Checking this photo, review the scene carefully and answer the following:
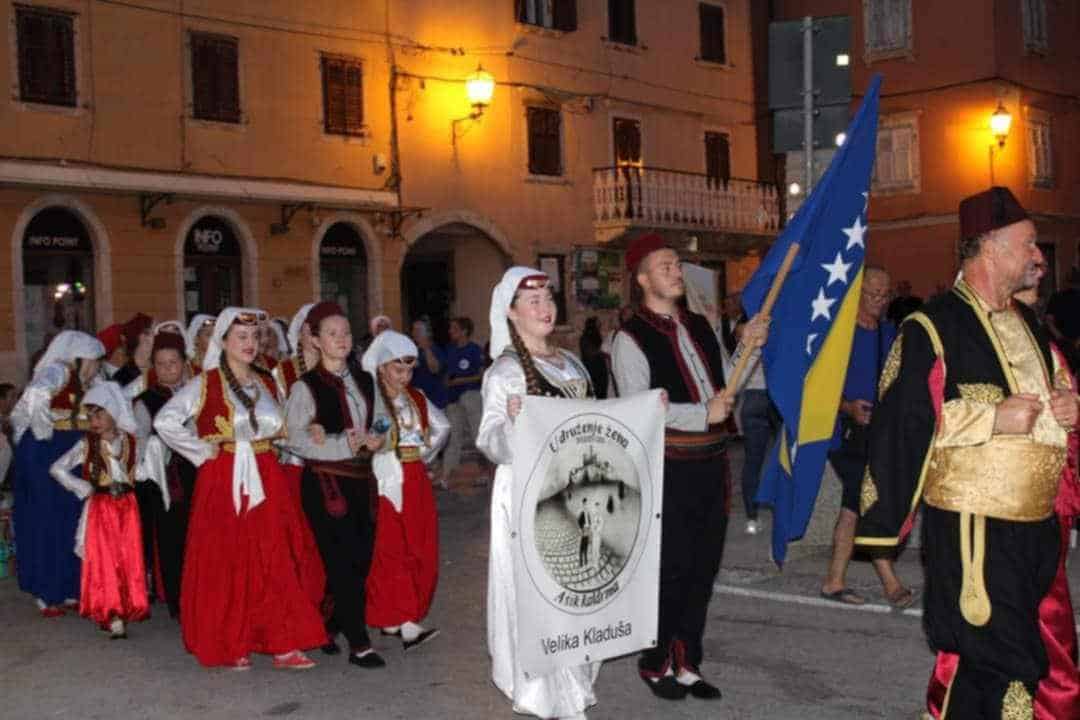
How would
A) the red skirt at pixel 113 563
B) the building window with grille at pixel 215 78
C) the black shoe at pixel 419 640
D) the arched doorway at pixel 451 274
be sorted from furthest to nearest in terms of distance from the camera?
1. the arched doorway at pixel 451 274
2. the building window with grille at pixel 215 78
3. the red skirt at pixel 113 563
4. the black shoe at pixel 419 640

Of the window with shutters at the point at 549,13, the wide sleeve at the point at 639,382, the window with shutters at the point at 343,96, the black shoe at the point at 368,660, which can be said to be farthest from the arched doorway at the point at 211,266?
the wide sleeve at the point at 639,382

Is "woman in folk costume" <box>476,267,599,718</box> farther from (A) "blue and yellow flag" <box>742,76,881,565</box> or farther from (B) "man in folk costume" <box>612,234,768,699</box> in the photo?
(A) "blue and yellow flag" <box>742,76,881,565</box>

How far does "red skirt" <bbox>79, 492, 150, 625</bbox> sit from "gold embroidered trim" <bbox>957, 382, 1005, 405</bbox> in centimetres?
579

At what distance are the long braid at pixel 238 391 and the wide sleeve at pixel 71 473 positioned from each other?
161 cm

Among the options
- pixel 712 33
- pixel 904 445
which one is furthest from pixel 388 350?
pixel 712 33

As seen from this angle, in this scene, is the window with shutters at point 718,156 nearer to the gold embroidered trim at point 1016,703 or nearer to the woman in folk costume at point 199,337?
the woman in folk costume at point 199,337

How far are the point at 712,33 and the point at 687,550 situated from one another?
2695cm

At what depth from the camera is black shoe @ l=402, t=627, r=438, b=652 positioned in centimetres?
816

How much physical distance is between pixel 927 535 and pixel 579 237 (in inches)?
938

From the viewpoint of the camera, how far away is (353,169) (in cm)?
2445

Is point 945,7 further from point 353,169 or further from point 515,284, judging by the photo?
point 515,284

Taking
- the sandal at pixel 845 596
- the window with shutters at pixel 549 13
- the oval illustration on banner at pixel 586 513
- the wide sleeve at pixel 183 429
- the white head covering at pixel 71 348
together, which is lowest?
the sandal at pixel 845 596

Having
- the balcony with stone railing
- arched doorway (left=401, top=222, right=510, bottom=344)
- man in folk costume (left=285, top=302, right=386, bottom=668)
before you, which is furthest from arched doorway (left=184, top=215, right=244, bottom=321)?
man in folk costume (left=285, top=302, right=386, bottom=668)

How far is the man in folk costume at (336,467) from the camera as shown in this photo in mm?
7918
